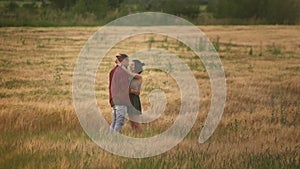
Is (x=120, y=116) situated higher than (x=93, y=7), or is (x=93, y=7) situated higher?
(x=93, y=7)

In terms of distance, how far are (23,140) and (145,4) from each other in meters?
18.9

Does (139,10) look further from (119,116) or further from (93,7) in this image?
(119,116)

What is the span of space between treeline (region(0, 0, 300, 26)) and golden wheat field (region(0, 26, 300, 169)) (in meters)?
8.34

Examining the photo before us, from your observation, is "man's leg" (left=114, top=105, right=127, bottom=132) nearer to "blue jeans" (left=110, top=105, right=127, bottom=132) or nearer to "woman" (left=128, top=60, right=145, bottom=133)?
"blue jeans" (left=110, top=105, right=127, bottom=132)

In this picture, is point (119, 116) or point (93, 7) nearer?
point (119, 116)

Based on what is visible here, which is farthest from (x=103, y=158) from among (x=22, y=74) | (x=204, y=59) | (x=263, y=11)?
(x=263, y=11)

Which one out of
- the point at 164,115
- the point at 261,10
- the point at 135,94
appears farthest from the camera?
the point at 261,10

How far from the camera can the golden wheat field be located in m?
5.25

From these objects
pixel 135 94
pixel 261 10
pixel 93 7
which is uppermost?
pixel 261 10

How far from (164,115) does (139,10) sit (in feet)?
55.1

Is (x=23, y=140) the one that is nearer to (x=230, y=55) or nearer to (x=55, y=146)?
(x=55, y=146)

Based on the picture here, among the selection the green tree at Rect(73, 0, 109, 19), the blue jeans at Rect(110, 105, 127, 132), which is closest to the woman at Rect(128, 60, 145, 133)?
the blue jeans at Rect(110, 105, 127, 132)

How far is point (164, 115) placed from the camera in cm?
720

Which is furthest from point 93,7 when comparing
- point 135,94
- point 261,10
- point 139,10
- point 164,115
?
point 135,94
